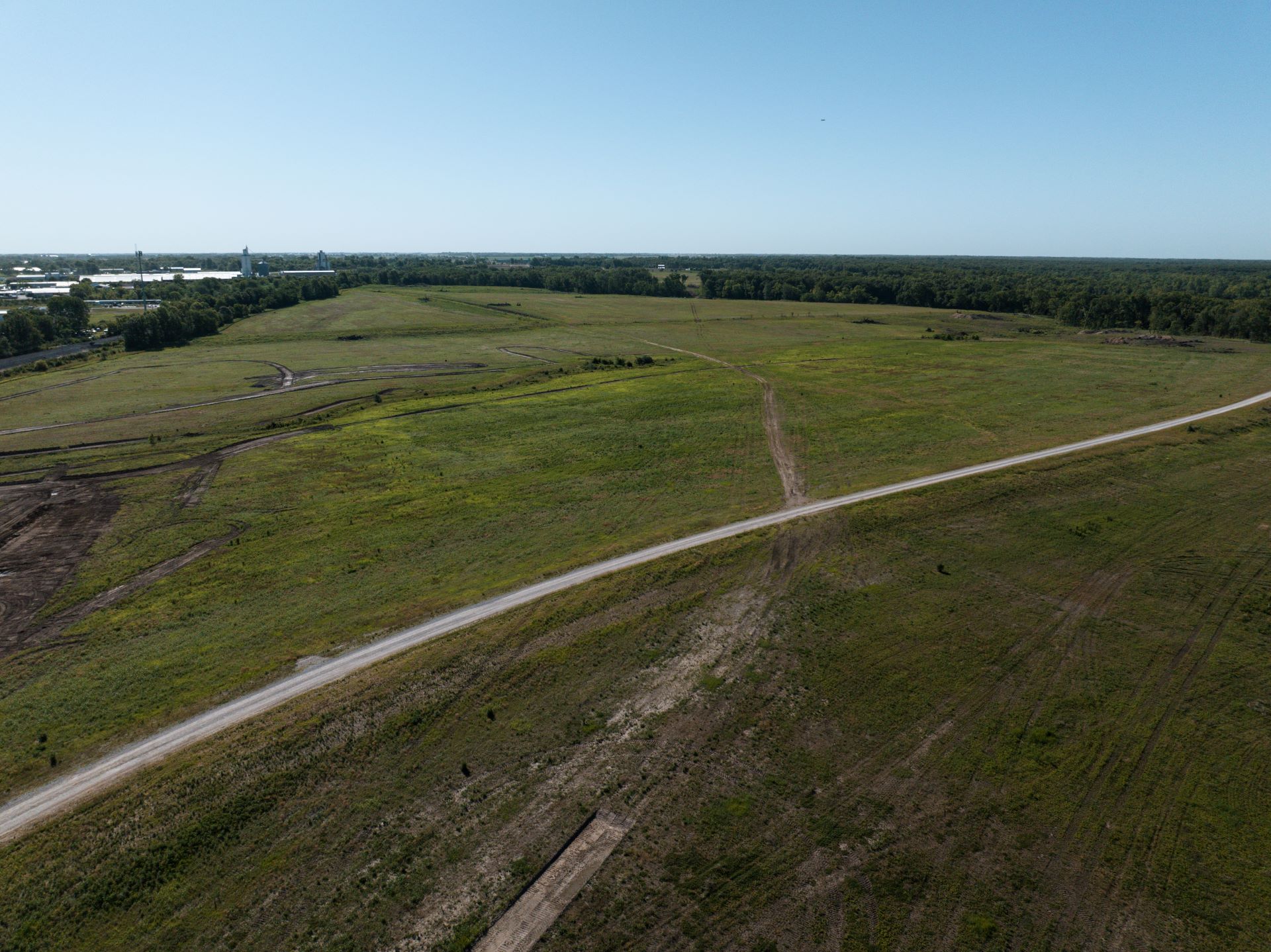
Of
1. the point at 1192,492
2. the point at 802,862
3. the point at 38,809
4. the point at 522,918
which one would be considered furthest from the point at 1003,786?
the point at 1192,492

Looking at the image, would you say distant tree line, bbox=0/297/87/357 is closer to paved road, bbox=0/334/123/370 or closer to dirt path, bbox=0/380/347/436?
paved road, bbox=0/334/123/370

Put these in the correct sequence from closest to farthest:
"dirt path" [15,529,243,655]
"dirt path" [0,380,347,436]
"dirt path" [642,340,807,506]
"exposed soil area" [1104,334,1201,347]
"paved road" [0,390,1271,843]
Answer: "paved road" [0,390,1271,843] → "dirt path" [15,529,243,655] → "dirt path" [642,340,807,506] → "dirt path" [0,380,347,436] → "exposed soil area" [1104,334,1201,347]

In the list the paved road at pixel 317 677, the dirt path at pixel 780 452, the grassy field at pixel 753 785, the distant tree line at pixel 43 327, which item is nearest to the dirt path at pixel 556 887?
the grassy field at pixel 753 785

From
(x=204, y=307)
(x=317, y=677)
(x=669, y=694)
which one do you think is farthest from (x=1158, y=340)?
(x=204, y=307)

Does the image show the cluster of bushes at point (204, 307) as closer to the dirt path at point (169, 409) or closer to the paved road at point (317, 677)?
the dirt path at point (169, 409)

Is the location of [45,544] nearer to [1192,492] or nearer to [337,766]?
[337,766]

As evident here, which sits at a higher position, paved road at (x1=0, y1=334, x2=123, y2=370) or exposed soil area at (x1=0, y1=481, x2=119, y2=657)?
paved road at (x1=0, y1=334, x2=123, y2=370)

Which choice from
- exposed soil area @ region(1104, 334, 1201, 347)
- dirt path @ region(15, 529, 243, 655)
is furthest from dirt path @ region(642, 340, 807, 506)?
exposed soil area @ region(1104, 334, 1201, 347)

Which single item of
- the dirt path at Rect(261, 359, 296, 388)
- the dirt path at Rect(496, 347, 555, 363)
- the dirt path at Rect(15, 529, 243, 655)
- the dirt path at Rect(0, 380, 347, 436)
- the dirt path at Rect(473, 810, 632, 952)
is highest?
the dirt path at Rect(496, 347, 555, 363)
